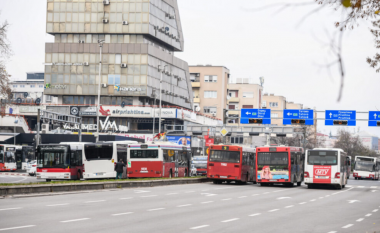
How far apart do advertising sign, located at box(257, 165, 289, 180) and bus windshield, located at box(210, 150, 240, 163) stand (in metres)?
1.70

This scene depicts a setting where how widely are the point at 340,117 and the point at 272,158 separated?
22.8 meters

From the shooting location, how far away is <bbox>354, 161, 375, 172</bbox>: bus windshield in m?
70.4

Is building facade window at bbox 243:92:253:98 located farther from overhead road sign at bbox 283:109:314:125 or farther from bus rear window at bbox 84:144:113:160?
bus rear window at bbox 84:144:113:160

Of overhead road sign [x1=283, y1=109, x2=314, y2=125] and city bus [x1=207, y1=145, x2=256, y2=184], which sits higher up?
overhead road sign [x1=283, y1=109, x2=314, y2=125]

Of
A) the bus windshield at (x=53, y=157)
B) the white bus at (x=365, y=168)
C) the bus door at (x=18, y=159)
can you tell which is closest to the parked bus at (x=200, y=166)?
the bus windshield at (x=53, y=157)

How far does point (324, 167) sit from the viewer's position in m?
37.8

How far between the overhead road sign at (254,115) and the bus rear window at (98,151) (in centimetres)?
2000

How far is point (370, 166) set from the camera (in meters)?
70.4

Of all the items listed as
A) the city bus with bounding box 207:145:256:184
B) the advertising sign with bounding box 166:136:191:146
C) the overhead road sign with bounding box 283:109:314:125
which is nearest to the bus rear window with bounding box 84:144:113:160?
the city bus with bounding box 207:145:256:184

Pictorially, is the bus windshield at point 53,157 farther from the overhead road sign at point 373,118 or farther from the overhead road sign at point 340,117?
the overhead road sign at point 373,118

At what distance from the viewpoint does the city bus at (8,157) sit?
208 feet

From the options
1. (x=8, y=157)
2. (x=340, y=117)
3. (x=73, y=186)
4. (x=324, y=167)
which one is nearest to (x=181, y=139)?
(x=8, y=157)

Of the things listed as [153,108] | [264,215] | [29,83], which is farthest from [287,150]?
[29,83]

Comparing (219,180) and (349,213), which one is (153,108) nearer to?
(219,180)
